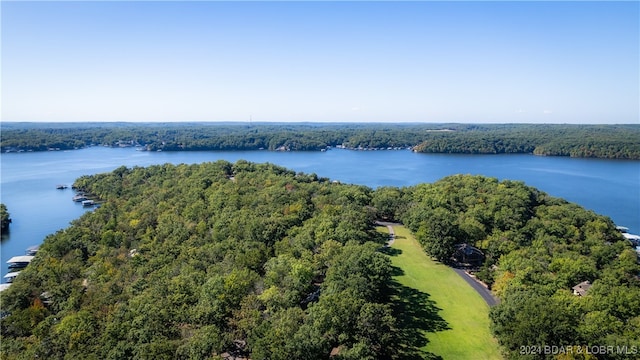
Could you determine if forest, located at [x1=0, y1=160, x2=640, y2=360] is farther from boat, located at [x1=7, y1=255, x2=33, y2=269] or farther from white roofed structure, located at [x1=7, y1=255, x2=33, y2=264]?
boat, located at [x1=7, y1=255, x2=33, y2=269]

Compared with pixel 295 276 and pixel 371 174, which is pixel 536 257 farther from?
pixel 371 174

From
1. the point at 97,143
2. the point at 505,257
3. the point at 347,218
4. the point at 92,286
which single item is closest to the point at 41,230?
the point at 92,286

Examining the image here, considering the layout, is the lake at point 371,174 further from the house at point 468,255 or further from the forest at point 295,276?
the house at point 468,255

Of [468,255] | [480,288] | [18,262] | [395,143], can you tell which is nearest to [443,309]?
[480,288]

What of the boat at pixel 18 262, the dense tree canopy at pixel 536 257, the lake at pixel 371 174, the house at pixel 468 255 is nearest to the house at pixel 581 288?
the dense tree canopy at pixel 536 257

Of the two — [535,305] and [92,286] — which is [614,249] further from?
[92,286]
